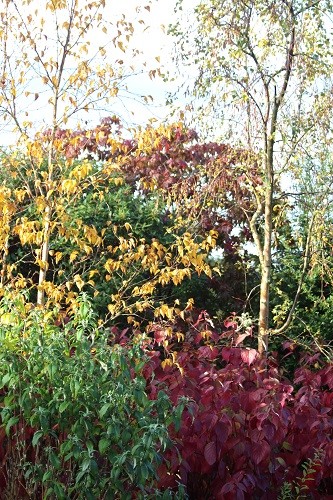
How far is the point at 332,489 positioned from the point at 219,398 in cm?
110

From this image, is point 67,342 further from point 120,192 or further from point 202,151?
point 202,151

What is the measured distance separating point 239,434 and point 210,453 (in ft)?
1.00

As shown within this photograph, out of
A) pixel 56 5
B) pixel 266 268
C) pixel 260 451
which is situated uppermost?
pixel 56 5

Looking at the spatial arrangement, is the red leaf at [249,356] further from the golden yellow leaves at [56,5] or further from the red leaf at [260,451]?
the golden yellow leaves at [56,5]

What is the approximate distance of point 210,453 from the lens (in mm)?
4379

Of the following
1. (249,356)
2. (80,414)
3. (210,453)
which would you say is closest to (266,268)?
(249,356)

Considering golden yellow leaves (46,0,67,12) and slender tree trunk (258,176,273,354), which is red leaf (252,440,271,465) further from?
golden yellow leaves (46,0,67,12)

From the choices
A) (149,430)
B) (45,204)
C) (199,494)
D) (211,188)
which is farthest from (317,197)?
(149,430)

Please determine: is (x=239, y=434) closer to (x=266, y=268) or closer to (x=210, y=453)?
(x=210, y=453)

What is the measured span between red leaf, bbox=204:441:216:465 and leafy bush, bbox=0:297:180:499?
16.3 inches

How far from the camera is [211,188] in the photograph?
6.70 metres

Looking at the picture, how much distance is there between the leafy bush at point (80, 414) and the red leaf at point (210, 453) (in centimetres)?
41

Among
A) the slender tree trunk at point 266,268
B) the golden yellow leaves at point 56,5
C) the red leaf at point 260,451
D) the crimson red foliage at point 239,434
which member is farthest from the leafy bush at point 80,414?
the golden yellow leaves at point 56,5

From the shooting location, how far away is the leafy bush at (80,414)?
3725mm
